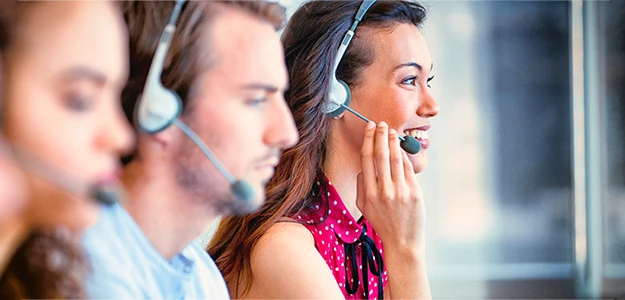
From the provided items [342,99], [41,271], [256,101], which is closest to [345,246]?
[342,99]

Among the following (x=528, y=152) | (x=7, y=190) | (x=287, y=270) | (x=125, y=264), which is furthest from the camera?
(x=528, y=152)

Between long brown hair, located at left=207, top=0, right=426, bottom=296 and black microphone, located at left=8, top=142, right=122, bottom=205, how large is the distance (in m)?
0.41

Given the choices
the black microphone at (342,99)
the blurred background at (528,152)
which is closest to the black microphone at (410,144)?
the black microphone at (342,99)

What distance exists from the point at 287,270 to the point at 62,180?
1.38 ft

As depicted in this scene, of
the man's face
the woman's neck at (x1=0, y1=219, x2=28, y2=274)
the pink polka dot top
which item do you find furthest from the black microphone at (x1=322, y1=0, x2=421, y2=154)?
the woman's neck at (x1=0, y1=219, x2=28, y2=274)

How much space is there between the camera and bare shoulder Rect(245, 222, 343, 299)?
2.97 feet

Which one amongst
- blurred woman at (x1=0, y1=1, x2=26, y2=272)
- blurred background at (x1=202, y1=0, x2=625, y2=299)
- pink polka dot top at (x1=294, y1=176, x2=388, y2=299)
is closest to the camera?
blurred woman at (x1=0, y1=1, x2=26, y2=272)

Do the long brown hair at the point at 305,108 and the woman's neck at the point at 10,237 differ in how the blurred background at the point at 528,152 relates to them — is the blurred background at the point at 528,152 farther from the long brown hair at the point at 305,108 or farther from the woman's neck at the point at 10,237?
the woman's neck at the point at 10,237

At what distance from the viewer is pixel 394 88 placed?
40.6 inches

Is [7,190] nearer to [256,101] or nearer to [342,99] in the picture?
[256,101]

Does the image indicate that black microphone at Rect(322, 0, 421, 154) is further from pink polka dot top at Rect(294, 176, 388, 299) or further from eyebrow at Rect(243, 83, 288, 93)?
eyebrow at Rect(243, 83, 288, 93)

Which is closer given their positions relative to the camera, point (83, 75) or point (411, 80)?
point (83, 75)

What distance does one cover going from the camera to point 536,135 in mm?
1977

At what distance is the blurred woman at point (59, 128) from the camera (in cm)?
52
